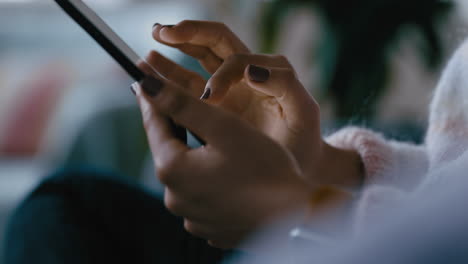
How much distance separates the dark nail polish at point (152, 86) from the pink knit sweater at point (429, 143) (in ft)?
0.78

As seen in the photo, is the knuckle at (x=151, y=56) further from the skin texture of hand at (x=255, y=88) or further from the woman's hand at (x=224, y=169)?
the woman's hand at (x=224, y=169)

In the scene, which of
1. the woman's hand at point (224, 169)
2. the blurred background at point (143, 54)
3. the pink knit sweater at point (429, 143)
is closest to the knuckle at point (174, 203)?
the woman's hand at point (224, 169)

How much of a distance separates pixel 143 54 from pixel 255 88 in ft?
2.61

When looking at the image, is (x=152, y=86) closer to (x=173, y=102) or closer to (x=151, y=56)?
(x=173, y=102)

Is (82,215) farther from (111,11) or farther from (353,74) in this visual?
(111,11)

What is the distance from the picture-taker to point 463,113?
0.47 meters

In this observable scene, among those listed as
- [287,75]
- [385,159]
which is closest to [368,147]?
[385,159]

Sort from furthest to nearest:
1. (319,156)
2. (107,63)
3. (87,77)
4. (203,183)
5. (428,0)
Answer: (107,63), (87,77), (428,0), (319,156), (203,183)

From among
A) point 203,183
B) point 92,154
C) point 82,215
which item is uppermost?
point 203,183

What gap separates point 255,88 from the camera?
38 cm

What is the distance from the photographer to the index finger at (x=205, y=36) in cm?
40

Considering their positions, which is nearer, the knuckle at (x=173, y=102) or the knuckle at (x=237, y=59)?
the knuckle at (x=173, y=102)

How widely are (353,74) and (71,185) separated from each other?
0.68 m

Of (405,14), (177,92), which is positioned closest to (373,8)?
(405,14)
